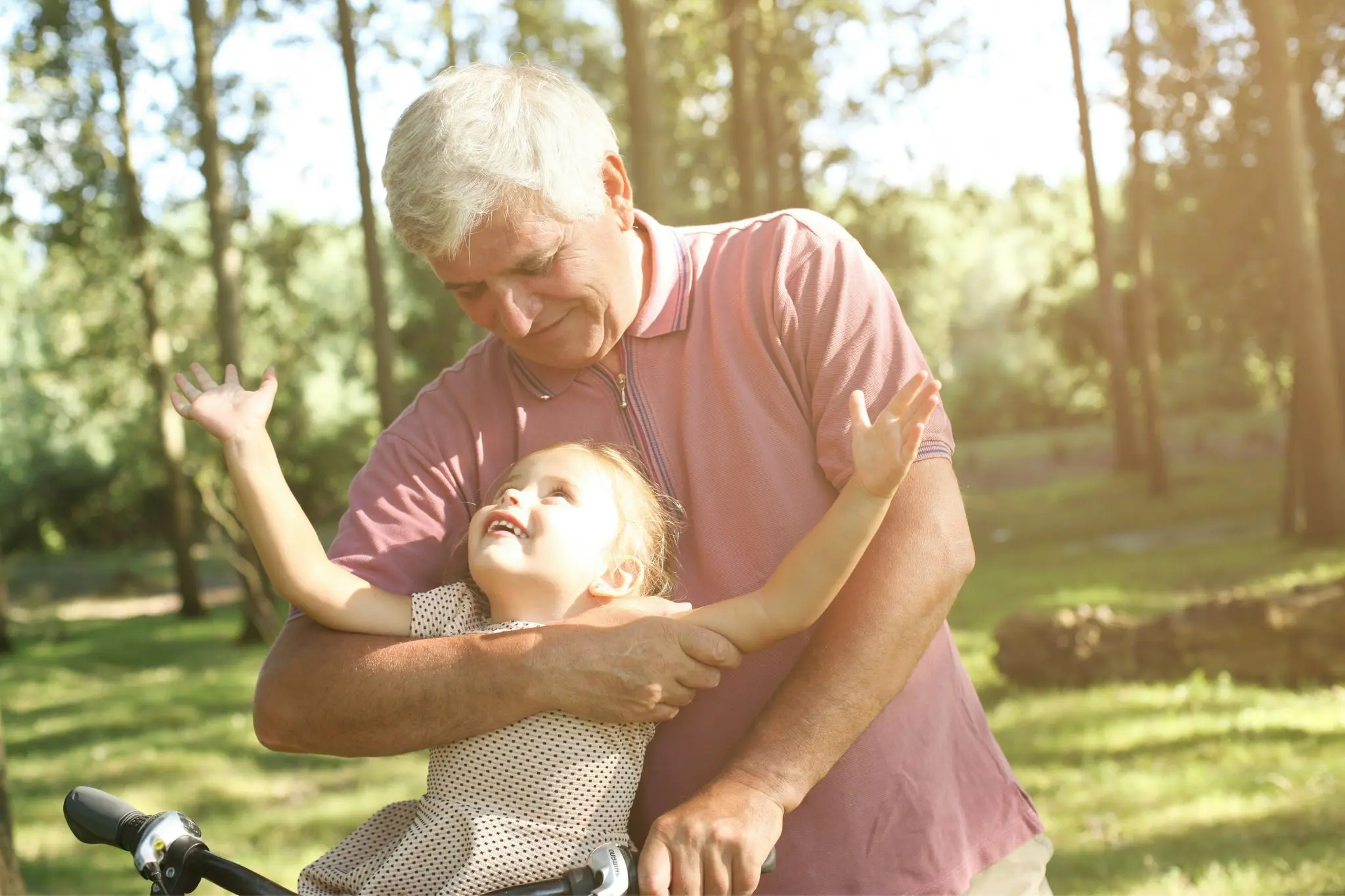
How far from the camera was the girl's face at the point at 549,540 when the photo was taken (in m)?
2.36

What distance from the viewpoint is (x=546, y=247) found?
91.0 inches

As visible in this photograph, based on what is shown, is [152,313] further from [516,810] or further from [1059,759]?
[516,810]

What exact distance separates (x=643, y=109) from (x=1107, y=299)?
14744 millimetres

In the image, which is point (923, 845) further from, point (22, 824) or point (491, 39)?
point (491, 39)

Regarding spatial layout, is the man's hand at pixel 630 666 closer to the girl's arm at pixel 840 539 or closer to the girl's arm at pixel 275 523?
the girl's arm at pixel 840 539

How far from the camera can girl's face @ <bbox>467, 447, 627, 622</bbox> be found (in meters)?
2.36

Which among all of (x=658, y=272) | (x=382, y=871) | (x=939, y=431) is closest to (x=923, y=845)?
(x=939, y=431)

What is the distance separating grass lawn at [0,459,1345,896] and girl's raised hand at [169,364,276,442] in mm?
4331

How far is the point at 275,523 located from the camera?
236 cm

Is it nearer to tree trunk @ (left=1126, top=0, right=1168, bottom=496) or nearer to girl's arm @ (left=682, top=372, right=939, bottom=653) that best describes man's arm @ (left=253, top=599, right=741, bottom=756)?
girl's arm @ (left=682, top=372, right=939, bottom=653)

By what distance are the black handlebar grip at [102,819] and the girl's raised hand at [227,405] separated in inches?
24.0

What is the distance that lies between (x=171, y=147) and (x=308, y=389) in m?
15.6

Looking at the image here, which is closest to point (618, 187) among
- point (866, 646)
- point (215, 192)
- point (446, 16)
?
point (866, 646)

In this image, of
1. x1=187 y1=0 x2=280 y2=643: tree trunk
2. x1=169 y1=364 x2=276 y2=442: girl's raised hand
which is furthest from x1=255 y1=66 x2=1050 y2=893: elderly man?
x1=187 y1=0 x2=280 y2=643: tree trunk
